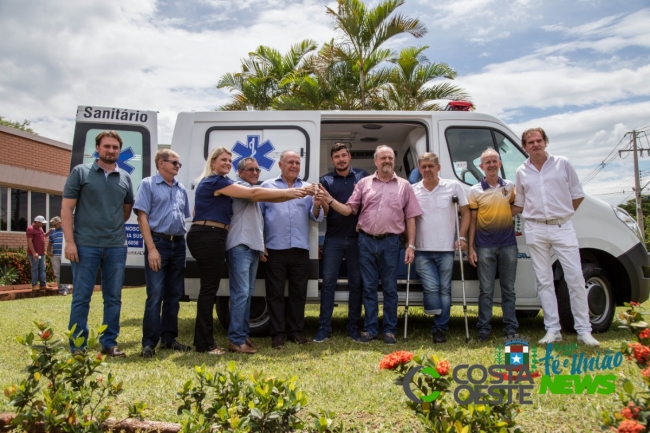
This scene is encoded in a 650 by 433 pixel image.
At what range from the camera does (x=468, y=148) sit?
19.1 ft

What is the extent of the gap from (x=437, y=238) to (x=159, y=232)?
2.69 metres

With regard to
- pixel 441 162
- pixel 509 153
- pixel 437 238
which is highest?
pixel 509 153

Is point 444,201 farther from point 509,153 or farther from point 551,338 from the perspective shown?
point 551,338

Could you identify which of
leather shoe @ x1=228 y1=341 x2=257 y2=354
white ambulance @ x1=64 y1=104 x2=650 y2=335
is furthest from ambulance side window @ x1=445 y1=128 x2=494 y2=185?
leather shoe @ x1=228 y1=341 x2=257 y2=354

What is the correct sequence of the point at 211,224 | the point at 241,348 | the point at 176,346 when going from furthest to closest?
the point at 176,346
the point at 241,348
the point at 211,224

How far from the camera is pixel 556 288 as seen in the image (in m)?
5.69

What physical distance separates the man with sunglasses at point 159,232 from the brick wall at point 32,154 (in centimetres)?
1224

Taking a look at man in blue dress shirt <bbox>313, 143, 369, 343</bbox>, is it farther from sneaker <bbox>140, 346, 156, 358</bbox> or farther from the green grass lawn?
sneaker <bbox>140, 346, 156, 358</bbox>

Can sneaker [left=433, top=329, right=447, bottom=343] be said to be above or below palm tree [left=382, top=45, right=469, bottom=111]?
below

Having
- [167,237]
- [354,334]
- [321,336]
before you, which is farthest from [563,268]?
[167,237]

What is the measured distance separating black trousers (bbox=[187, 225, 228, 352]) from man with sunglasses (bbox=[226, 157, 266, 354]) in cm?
12

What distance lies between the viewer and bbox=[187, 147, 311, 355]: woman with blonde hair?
4.74 metres

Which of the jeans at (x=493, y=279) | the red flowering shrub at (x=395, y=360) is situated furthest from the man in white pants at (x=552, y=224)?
the red flowering shrub at (x=395, y=360)

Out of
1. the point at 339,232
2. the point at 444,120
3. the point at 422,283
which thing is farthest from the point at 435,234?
the point at 444,120
